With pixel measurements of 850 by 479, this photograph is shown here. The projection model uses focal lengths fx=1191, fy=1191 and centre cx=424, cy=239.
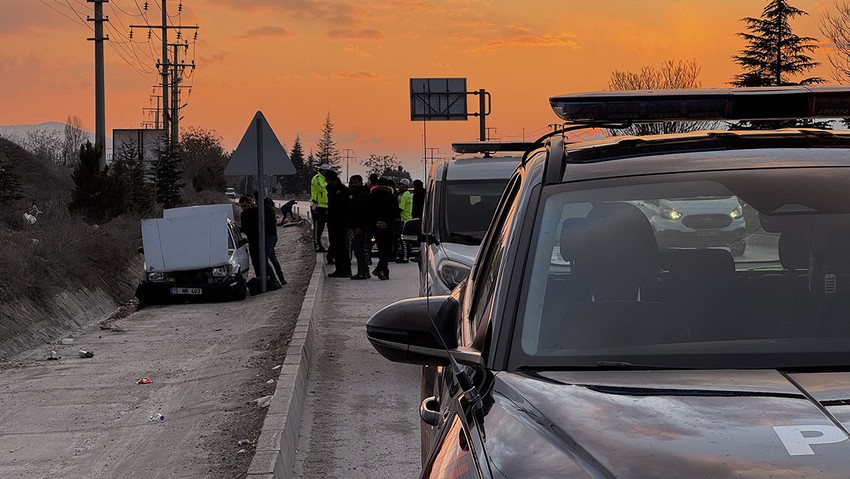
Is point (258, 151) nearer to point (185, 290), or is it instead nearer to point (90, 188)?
point (185, 290)

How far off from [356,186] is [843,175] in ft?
62.6

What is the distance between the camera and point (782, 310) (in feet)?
10.8

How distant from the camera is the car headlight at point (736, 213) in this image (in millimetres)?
3635

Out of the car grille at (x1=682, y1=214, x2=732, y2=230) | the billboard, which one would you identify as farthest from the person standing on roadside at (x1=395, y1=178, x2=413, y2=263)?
the billboard

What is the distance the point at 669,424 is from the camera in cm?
259

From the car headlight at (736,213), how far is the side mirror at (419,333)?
906mm

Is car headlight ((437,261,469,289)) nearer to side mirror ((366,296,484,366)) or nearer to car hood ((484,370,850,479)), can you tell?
side mirror ((366,296,484,366))

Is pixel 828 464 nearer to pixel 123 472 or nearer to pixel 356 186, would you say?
pixel 123 472

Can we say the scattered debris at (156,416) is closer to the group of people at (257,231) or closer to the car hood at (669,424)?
the car hood at (669,424)

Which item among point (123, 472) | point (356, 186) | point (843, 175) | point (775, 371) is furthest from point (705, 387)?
point (356, 186)

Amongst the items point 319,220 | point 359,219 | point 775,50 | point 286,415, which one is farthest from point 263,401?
point 775,50

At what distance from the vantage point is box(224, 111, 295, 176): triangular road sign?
20672mm

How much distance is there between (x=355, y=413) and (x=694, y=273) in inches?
264

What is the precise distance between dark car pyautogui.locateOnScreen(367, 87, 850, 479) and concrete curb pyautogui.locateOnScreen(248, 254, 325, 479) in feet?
10.1
